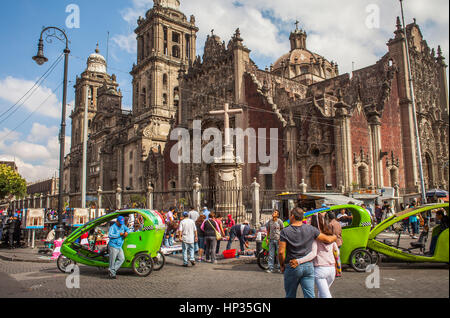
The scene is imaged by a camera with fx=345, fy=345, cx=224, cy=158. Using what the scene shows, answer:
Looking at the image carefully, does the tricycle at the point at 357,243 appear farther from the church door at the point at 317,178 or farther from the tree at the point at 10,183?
the tree at the point at 10,183

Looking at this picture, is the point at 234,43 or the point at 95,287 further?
the point at 234,43

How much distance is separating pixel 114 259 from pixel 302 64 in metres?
47.0

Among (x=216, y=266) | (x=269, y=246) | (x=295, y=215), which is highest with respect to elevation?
(x=295, y=215)

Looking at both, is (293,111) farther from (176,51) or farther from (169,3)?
(169,3)

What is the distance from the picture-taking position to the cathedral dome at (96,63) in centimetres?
7731

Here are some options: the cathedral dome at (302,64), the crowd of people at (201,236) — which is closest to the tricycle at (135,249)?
the crowd of people at (201,236)

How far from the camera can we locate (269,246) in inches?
373

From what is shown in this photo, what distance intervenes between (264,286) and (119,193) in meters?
20.8

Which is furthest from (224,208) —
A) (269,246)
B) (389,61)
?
(389,61)

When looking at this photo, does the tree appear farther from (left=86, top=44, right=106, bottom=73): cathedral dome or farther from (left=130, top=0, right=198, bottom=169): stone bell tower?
(left=86, top=44, right=106, bottom=73): cathedral dome

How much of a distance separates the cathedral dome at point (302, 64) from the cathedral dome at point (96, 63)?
1728 inches

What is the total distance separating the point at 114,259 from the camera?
28.1 feet
